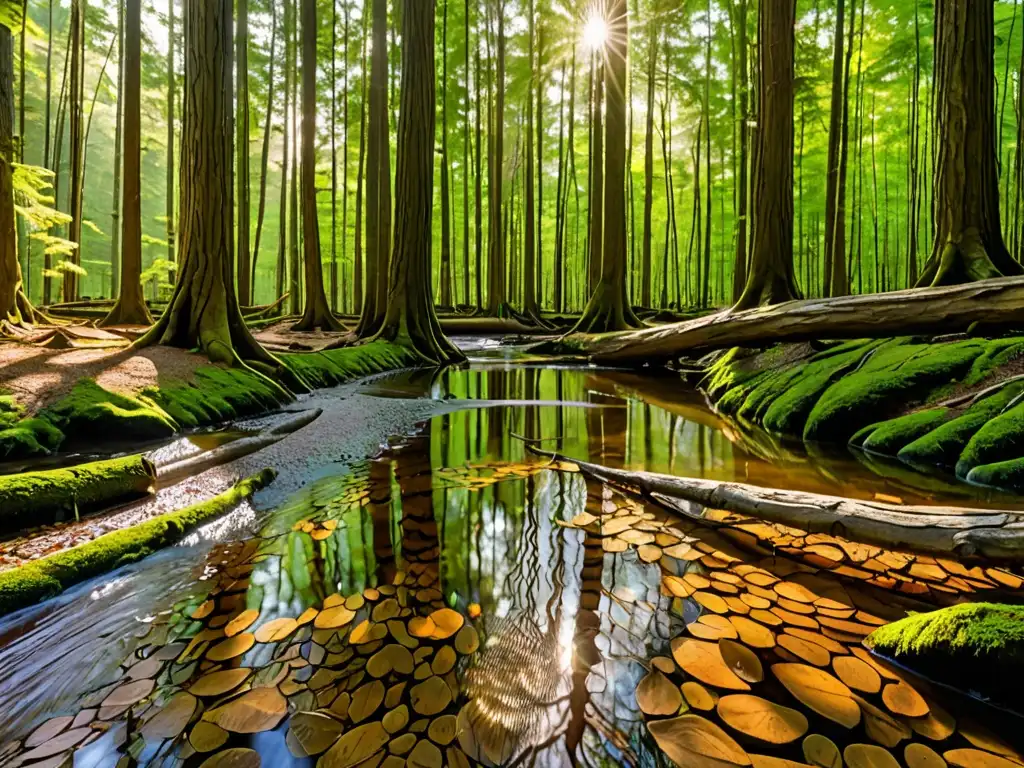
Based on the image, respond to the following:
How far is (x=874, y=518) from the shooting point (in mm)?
1864

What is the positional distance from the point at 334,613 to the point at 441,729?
0.67 metres

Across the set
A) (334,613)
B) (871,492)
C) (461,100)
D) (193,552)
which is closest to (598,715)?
(334,613)

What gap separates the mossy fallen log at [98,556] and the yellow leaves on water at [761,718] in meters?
2.25

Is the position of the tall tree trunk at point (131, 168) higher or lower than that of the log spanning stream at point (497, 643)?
higher

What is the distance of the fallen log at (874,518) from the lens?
162 cm

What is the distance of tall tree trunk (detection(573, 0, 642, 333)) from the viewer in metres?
9.87

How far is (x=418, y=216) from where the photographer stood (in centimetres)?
854

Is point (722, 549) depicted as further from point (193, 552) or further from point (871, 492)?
point (193, 552)

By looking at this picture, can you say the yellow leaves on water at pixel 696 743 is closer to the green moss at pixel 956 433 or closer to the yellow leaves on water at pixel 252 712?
the yellow leaves on water at pixel 252 712

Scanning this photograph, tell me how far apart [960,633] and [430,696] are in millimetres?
1442

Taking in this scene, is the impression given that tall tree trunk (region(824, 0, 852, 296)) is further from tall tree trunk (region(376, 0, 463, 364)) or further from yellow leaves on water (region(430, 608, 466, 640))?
yellow leaves on water (region(430, 608, 466, 640))

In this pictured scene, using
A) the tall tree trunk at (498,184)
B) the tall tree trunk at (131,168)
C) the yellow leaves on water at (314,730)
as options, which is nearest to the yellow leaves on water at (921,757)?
the yellow leaves on water at (314,730)

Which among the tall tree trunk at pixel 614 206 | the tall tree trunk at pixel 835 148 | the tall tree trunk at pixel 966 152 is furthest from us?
the tall tree trunk at pixel 614 206

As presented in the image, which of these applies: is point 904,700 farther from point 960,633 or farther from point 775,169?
point 775,169
